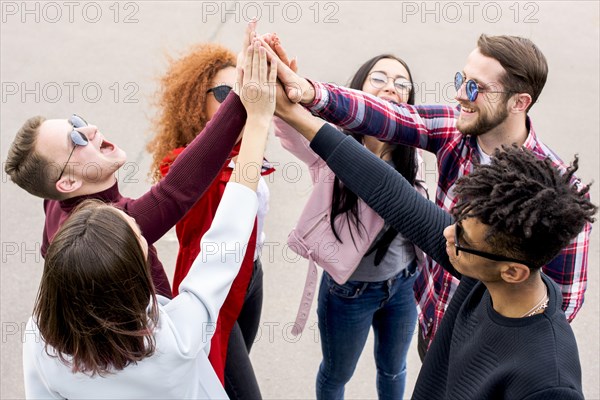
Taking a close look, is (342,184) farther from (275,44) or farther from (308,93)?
(275,44)

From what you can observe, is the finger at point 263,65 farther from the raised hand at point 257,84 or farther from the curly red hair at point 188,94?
the curly red hair at point 188,94

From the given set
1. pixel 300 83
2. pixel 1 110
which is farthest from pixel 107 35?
pixel 300 83

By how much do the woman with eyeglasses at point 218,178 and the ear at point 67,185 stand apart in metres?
0.35

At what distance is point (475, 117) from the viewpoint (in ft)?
6.02

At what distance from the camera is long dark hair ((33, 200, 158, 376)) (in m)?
1.27

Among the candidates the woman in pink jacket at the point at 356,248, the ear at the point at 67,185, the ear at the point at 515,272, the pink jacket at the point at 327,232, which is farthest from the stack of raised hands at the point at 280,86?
the ear at the point at 515,272

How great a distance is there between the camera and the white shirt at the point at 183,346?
4.43 feet

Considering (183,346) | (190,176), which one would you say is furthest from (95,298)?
(190,176)

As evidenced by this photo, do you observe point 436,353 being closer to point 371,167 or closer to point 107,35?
point 371,167

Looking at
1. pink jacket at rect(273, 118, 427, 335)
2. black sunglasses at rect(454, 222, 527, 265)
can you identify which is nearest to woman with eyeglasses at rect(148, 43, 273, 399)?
pink jacket at rect(273, 118, 427, 335)

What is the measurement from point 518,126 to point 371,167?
50cm

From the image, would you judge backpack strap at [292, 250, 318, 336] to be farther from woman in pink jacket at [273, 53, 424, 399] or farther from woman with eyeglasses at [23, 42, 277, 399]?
woman with eyeglasses at [23, 42, 277, 399]

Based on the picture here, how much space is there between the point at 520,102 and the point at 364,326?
974 mm

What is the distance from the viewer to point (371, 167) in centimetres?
169
